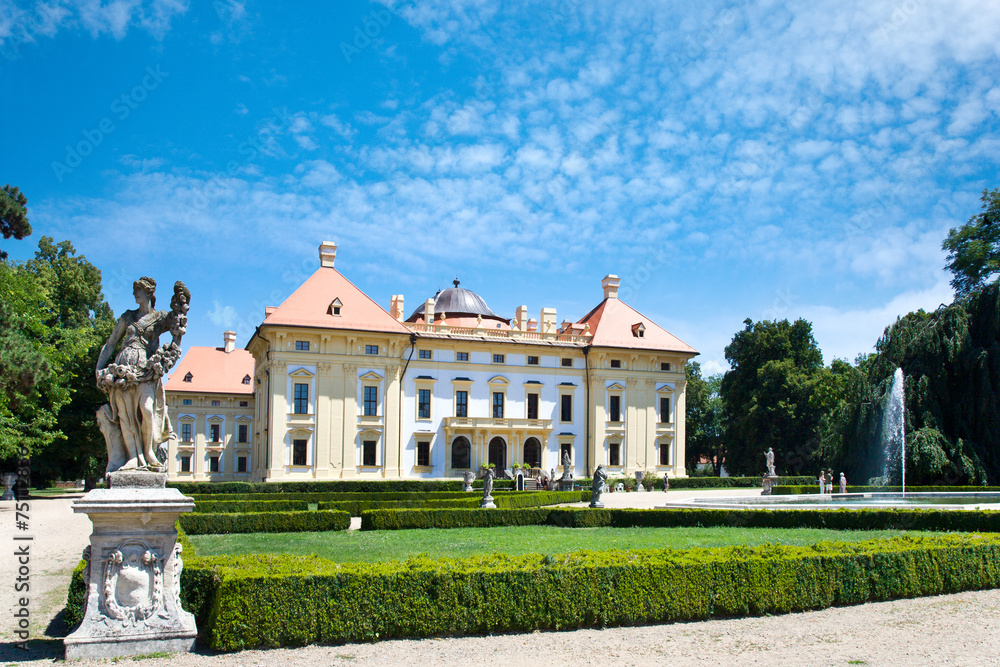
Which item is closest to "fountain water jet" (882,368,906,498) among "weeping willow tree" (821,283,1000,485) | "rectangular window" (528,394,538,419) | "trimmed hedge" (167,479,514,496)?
"weeping willow tree" (821,283,1000,485)

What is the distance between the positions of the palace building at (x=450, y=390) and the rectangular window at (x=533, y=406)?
0.06m

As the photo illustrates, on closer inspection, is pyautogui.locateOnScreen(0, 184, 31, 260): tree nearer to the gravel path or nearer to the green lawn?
the green lawn

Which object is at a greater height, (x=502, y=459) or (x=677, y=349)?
(x=677, y=349)

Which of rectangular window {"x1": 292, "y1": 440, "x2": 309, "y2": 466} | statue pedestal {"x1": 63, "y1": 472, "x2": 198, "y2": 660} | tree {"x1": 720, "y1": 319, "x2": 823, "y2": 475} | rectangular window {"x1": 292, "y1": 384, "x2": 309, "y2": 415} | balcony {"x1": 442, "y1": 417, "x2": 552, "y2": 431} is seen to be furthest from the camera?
tree {"x1": 720, "y1": 319, "x2": 823, "y2": 475}

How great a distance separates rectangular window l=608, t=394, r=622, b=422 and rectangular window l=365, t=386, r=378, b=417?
1389 centimetres

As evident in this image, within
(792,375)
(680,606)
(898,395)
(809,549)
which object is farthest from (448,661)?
(792,375)

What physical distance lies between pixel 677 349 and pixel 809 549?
35.5m

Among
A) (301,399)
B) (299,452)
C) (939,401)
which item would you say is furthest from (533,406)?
(939,401)

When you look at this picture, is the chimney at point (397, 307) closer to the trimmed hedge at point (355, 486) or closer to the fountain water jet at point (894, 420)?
the trimmed hedge at point (355, 486)

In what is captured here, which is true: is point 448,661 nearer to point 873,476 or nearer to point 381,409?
point 873,476

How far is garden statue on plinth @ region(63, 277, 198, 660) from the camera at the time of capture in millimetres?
6891

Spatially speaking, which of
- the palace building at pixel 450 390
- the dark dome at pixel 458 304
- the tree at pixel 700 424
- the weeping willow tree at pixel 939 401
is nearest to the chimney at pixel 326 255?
the palace building at pixel 450 390

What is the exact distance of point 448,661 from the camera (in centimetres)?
710

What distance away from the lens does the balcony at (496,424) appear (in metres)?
40.8
